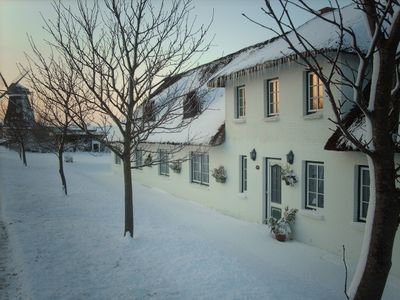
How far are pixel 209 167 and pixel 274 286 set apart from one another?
307 inches

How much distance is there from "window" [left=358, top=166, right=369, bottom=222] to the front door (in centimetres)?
264

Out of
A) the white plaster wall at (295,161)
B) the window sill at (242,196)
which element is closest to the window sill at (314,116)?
the white plaster wall at (295,161)

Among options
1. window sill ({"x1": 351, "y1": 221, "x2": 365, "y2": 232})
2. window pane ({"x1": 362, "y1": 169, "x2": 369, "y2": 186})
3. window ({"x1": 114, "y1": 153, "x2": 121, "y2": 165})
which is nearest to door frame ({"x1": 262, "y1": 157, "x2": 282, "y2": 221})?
window sill ({"x1": 351, "y1": 221, "x2": 365, "y2": 232})

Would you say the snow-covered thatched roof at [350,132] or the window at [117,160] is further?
the window at [117,160]

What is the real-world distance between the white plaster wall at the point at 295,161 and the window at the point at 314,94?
7.0 inches

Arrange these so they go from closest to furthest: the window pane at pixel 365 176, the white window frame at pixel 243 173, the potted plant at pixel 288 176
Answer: the window pane at pixel 365 176, the potted plant at pixel 288 176, the white window frame at pixel 243 173

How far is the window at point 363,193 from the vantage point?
812 centimetres

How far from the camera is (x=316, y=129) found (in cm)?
909

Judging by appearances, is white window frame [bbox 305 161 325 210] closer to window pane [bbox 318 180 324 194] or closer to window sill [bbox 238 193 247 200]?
window pane [bbox 318 180 324 194]

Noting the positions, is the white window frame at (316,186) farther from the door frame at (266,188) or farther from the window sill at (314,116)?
the door frame at (266,188)

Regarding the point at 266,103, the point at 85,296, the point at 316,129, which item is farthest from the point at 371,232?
the point at 266,103

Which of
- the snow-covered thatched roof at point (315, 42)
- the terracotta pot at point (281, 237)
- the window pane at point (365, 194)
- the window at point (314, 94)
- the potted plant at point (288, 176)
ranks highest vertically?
the snow-covered thatched roof at point (315, 42)

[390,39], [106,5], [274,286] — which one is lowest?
[274,286]

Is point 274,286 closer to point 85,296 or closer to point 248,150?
point 85,296
